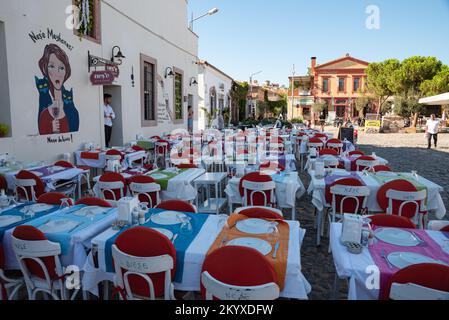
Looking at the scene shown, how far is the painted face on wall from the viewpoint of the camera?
695cm

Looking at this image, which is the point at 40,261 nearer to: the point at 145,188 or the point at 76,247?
the point at 76,247

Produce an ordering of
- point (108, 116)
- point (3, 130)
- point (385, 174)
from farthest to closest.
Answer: point (108, 116) → point (3, 130) → point (385, 174)

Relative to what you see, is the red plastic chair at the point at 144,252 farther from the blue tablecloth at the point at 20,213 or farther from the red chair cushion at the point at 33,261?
the blue tablecloth at the point at 20,213

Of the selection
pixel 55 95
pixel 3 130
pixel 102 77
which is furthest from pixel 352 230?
pixel 102 77

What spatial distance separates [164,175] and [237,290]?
3431 millimetres

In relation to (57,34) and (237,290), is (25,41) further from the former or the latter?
(237,290)

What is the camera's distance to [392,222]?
9.52ft

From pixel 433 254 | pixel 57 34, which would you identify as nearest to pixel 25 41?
pixel 57 34

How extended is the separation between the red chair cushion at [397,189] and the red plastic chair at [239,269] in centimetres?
263

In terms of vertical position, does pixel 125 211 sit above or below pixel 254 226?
above

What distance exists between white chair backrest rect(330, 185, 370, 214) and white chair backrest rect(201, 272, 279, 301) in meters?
2.52

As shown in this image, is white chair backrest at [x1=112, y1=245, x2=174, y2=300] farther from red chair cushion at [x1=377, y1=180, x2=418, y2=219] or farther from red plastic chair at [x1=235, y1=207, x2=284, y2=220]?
red chair cushion at [x1=377, y1=180, x2=418, y2=219]

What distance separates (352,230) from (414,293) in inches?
26.5

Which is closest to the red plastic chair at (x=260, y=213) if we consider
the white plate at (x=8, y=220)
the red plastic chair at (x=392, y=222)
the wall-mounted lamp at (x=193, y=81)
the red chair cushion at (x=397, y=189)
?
the red plastic chair at (x=392, y=222)
